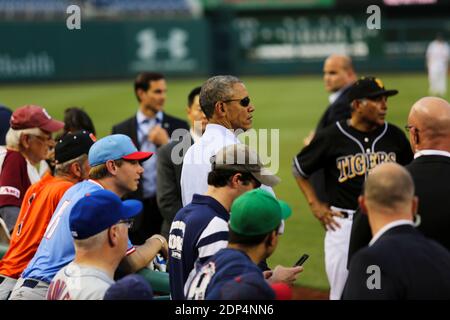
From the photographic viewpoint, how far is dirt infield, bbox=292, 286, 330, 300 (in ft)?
24.4

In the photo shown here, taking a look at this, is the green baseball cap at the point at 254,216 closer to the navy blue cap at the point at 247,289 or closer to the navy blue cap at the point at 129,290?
the navy blue cap at the point at 247,289

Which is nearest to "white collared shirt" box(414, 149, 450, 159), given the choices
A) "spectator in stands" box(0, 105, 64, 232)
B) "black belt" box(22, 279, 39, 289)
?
"black belt" box(22, 279, 39, 289)

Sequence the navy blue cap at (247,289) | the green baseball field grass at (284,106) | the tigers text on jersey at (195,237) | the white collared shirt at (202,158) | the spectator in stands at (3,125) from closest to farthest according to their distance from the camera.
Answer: the navy blue cap at (247,289) < the tigers text on jersey at (195,237) < the white collared shirt at (202,158) < the spectator in stands at (3,125) < the green baseball field grass at (284,106)

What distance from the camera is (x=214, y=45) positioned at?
108 ft

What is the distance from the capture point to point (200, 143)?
4.73m

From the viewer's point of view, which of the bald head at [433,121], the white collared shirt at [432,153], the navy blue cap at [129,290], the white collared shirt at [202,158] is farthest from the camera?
the white collared shirt at [202,158]

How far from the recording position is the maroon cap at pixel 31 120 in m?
5.93

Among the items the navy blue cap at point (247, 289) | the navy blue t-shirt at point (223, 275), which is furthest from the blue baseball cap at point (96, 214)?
the navy blue cap at point (247, 289)

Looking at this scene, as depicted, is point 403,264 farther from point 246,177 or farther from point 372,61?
point 372,61

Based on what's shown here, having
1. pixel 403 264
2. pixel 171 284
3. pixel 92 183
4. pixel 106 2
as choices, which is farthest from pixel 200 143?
pixel 106 2

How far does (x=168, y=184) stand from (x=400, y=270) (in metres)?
3.35

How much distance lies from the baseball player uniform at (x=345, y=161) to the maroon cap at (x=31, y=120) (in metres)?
2.11

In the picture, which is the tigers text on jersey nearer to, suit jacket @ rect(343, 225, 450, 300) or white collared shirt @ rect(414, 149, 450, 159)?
suit jacket @ rect(343, 225, 450, 300)
